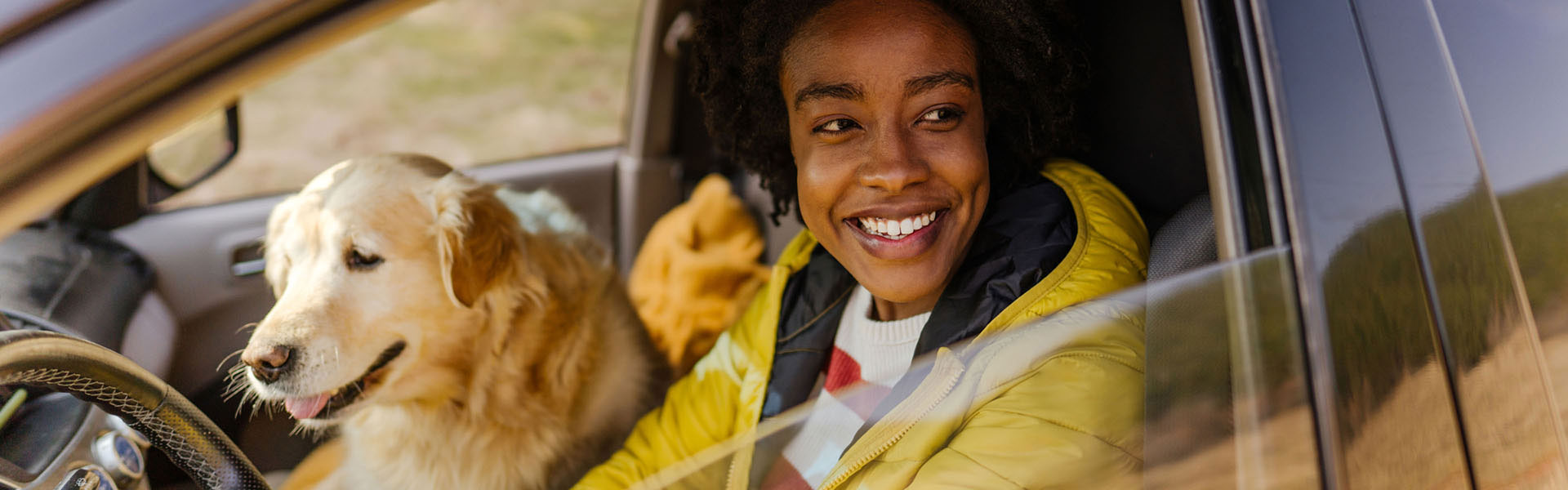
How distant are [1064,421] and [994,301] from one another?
29cm

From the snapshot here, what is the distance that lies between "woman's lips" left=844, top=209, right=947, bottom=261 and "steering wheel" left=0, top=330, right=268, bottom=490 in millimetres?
977

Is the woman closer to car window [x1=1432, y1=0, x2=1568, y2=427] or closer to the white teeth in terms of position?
the white teeth

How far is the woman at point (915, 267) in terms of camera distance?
1.22 m

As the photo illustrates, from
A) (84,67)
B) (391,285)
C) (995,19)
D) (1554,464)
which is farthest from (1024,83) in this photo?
(84,67)

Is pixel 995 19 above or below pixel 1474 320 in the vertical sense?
above

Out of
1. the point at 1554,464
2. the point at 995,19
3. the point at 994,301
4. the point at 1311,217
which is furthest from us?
the point at 995,19

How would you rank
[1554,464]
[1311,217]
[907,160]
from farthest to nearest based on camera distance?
[907,160] < [1554,464] < [1311,217]

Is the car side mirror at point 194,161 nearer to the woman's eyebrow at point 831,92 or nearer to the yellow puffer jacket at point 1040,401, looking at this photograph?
the woman's eyebrow at point 831,92

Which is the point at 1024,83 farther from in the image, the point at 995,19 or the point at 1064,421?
the point at 1064,421

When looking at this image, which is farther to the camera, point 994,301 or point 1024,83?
point 1024,83

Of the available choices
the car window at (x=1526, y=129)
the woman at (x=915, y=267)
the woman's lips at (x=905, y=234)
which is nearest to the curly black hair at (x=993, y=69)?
the woman at (x=915, y=267)

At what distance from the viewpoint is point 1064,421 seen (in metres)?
1.17

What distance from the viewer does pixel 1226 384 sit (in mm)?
1012

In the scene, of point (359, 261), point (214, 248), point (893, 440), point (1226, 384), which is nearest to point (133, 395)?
point (359, 261)
